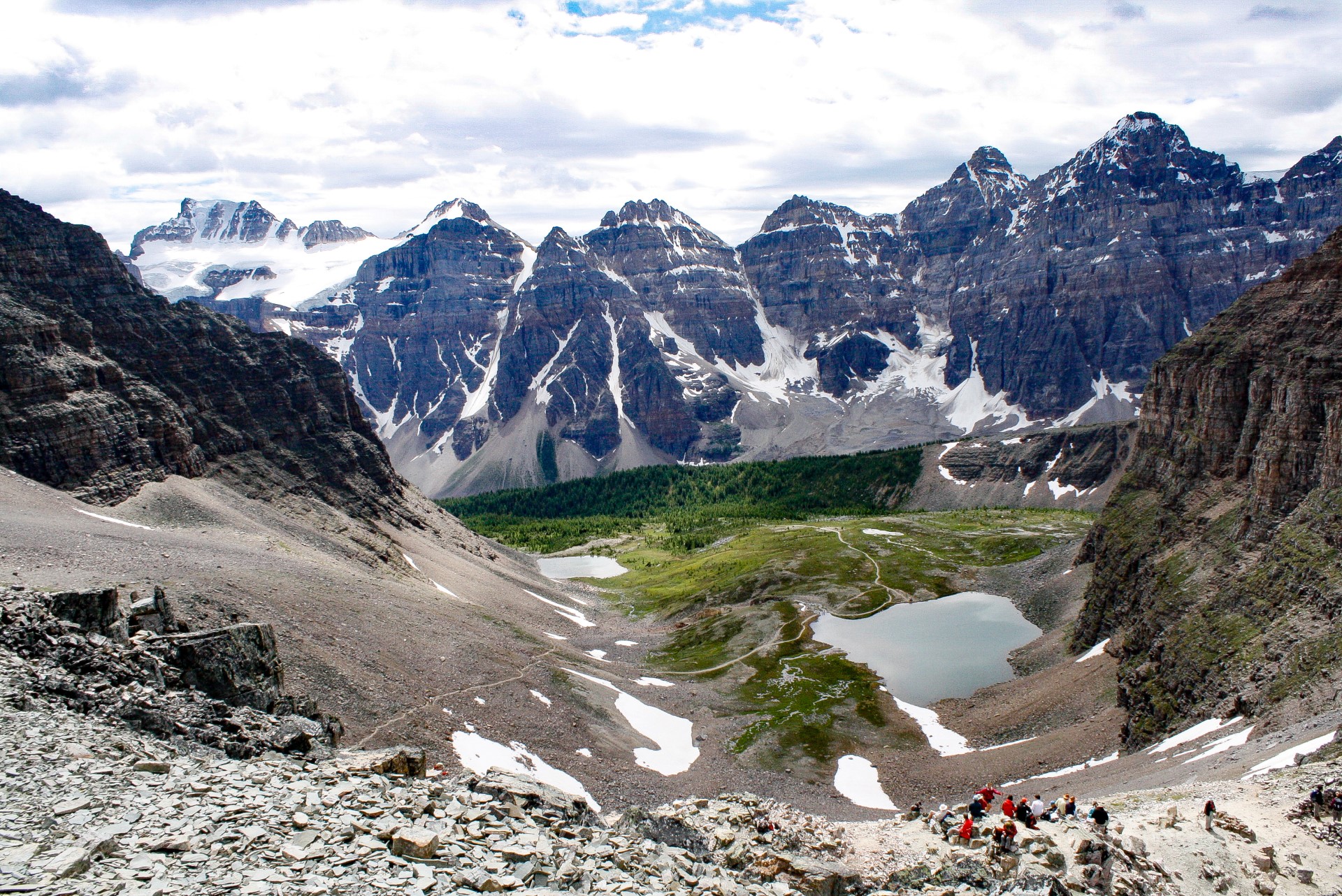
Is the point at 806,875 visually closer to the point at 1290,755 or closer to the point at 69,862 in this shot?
the point at 69,862

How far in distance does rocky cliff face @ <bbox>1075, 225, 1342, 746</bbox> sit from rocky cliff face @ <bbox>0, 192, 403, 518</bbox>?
91.9 meters

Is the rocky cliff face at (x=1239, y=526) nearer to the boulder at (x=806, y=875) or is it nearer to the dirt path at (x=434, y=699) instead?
the boulder at (x=806, y=875)

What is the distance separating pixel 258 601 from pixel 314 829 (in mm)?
43525

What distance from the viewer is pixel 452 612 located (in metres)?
88.8

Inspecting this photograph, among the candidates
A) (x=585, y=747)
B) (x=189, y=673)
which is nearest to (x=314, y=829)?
(x=189, y=673)

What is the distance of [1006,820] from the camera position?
34.1 meters

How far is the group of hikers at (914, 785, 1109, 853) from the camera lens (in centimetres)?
3167

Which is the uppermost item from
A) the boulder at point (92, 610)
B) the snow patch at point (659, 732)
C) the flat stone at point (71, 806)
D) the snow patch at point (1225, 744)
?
the boulder at point (92, 610)

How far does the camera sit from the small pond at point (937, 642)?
93438 mm

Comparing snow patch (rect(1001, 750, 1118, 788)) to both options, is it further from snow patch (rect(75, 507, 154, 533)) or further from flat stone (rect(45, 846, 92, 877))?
snow patch (rect(75, 507, 154, 533))

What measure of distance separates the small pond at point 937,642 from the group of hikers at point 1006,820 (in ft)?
166

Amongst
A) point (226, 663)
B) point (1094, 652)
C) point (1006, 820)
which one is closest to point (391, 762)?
point (226, 663)

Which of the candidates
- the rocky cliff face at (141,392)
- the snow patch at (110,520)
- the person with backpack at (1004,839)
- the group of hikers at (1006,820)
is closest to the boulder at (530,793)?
the person with backpack at (1004,839)

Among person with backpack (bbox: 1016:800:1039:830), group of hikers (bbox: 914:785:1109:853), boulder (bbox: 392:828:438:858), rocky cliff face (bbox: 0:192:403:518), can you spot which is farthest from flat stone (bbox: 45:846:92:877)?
rocky cliff face (bbox: 0:192:403:518)
